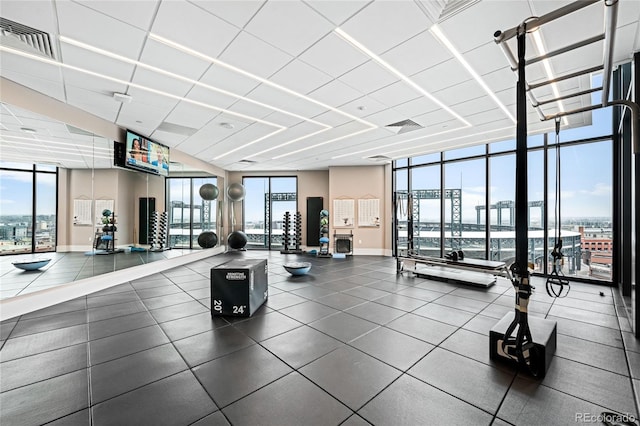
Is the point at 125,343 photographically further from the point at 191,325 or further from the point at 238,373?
the point at 238,373

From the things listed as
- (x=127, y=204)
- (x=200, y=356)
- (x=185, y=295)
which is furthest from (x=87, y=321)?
(x=127, y=204)

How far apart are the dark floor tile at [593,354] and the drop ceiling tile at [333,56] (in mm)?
3792

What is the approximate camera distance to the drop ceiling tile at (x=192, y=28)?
2.32 m

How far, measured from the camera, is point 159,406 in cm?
189

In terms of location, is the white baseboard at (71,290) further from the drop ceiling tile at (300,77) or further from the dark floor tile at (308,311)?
the drop ceiling tile at (300,77)

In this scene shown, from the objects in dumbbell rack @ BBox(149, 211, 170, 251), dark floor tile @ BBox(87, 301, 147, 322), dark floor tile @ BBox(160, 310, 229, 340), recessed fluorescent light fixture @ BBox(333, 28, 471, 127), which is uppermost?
recessed fluorescent light fixture @ BBox(333, 28, 471, 127)

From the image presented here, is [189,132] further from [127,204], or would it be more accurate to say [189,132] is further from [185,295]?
[185,295]

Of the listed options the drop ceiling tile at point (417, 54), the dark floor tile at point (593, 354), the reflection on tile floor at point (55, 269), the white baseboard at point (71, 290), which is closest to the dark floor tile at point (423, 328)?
the dark floor tile at point (593, 354)

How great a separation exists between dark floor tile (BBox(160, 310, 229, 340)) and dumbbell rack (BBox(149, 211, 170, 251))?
4431 mm

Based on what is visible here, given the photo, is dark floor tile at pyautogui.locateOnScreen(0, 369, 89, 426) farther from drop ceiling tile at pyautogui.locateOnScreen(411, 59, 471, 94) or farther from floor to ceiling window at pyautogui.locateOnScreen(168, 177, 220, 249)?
floor to ceiling window at pyautogui.locateOnScreen(168, 177, 220, 249)

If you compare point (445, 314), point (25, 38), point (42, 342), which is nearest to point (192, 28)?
point (25, 38)

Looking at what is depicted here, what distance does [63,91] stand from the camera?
3791 millimetres

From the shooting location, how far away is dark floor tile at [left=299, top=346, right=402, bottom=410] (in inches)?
79.6

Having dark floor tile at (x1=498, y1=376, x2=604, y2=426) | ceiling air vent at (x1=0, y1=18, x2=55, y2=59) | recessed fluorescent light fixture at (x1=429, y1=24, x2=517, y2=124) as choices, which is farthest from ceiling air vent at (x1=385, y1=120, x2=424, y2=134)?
ceiling air vent at (x1=0, y1=18, x2=55, y2=59)
